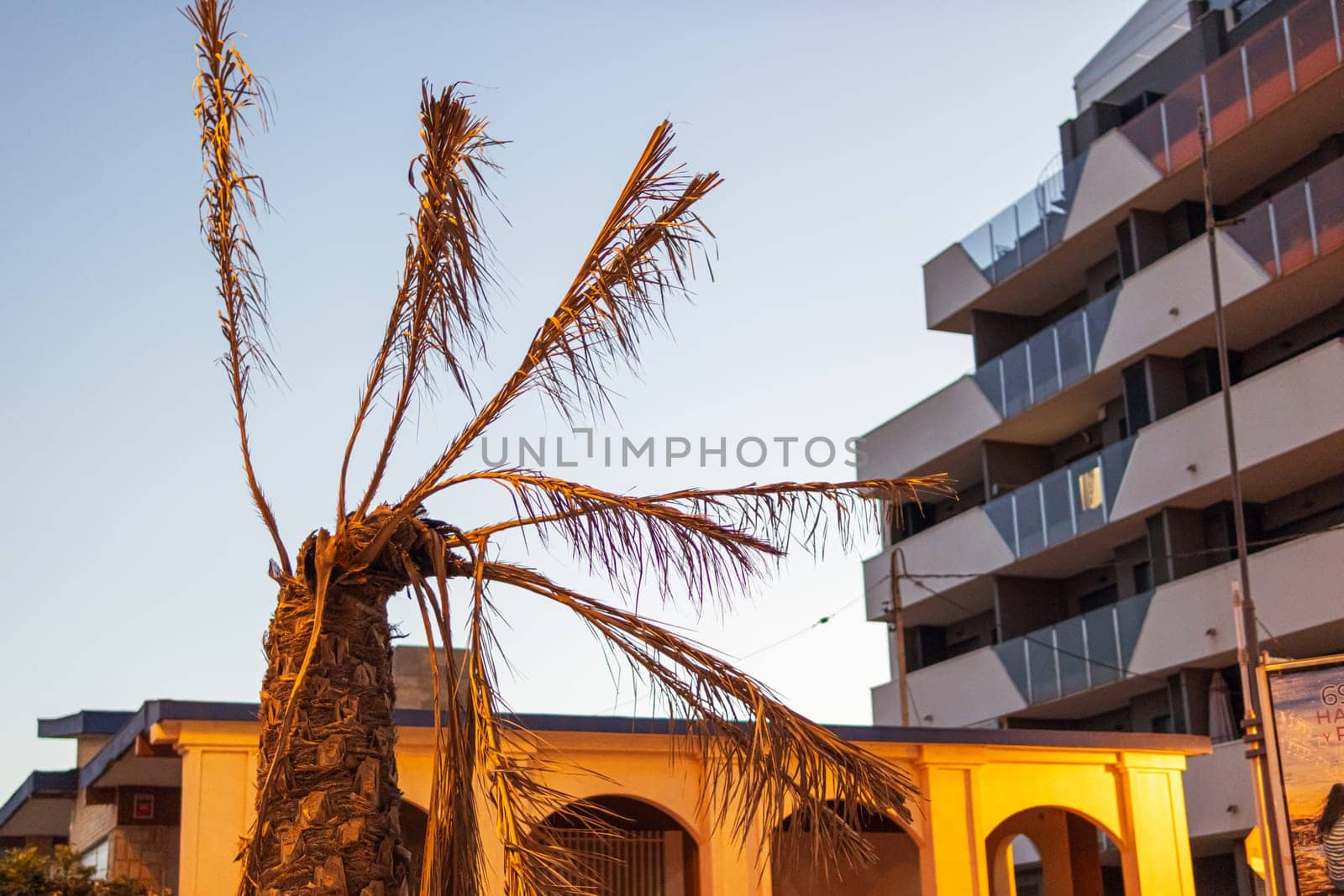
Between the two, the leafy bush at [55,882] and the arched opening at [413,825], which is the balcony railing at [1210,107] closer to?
Result: the arched opening at [413,825]

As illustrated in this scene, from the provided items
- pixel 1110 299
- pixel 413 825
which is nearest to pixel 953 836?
pixel 413 825

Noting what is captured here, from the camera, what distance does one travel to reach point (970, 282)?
1534 inches

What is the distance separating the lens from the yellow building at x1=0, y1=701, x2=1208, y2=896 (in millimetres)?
12672

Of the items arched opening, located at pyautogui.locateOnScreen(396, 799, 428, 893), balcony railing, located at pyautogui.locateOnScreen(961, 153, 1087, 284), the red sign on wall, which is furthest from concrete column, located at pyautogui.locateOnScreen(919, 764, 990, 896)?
balcony railing, located at pyautogui.locateOnScreen(961, 153, 1087, 284)

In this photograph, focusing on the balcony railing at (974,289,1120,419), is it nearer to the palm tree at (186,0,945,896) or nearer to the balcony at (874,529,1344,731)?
the balcony at (874,529,1344,731)

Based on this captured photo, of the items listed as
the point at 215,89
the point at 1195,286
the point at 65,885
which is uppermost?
the point at 1195,286

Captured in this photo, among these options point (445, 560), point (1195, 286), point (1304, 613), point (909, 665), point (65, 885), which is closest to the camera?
point (445, 560)

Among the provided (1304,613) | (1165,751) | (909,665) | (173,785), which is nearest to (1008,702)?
(909,665)

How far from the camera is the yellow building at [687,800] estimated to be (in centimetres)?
1267

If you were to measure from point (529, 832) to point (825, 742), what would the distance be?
1.66 m

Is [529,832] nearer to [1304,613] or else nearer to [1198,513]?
[1304,613]

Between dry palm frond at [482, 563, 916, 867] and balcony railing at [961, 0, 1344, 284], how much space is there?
23098 mm

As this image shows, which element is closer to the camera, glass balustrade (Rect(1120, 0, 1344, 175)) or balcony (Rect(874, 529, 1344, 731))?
balcony (Rect(874, 529, 1344, 731))

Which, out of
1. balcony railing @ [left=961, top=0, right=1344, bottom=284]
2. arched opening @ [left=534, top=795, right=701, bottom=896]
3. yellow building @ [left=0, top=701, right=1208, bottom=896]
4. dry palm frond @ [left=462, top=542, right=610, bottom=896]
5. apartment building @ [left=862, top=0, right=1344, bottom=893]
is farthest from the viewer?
apartment building @ [left=862, top=0, right=1344, bottom=893]
